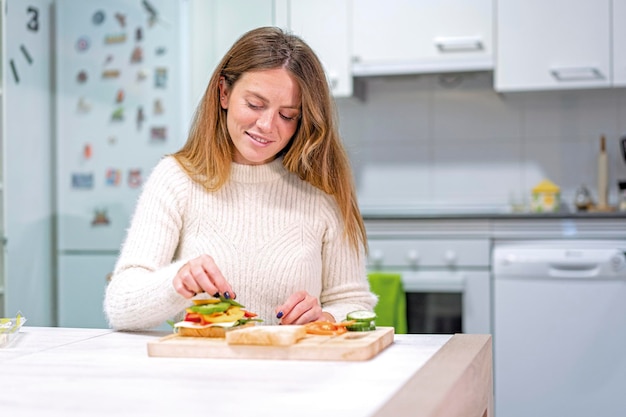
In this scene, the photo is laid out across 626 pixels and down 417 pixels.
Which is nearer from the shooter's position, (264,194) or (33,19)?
(264,194)

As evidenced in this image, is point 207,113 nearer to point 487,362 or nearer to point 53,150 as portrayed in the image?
point 487,362

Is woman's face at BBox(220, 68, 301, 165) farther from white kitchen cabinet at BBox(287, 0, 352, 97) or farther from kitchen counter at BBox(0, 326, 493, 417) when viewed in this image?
white kitchen cabinet at BBox(287, 0, 352, 97)

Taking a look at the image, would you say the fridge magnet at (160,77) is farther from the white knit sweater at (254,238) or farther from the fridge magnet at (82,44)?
the white knit sweater at (254,238)

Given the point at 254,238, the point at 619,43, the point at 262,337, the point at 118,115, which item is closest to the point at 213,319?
the point at 262,337

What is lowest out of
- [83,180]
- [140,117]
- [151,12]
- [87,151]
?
[83,180]

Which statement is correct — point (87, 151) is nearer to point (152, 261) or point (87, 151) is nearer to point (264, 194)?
point (264, 194)

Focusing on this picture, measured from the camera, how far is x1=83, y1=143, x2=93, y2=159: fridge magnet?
3.43 metres

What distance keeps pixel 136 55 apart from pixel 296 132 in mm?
1583

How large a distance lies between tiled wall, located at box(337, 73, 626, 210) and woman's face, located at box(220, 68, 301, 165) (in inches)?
80.1

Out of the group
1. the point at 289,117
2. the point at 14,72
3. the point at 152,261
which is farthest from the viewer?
the point at 14,72

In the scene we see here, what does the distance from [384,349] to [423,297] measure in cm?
205

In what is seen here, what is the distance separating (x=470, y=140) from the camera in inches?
155

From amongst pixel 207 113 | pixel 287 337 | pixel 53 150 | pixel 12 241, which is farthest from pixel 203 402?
pixel 53 150

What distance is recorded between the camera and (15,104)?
319cm
